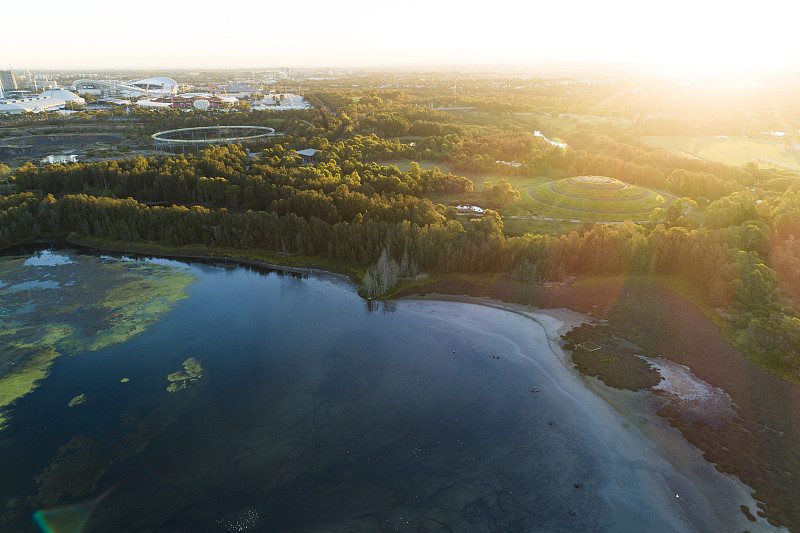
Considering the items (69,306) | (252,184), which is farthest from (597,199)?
(69,306)

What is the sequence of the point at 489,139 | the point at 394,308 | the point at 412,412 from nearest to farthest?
the point at 412,412
the point at 394,308
the point at 489,139

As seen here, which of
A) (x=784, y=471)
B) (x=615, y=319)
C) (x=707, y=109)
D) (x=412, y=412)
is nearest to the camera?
(x=784, y=471)

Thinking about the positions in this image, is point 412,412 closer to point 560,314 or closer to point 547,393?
point 547,393

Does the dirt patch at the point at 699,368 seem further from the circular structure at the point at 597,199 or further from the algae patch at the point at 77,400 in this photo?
the algae patch at the point at 77,400

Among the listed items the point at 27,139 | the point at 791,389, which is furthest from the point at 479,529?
the point at 27,139

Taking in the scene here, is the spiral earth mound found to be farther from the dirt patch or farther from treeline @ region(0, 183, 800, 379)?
the dirt patch

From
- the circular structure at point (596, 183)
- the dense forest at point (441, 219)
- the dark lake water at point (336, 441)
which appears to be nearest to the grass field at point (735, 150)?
the dense forest at point (441, 219)

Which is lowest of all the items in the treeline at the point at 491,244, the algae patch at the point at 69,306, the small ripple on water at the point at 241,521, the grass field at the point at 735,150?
Result: the small ripple on water at the point at 241,521
